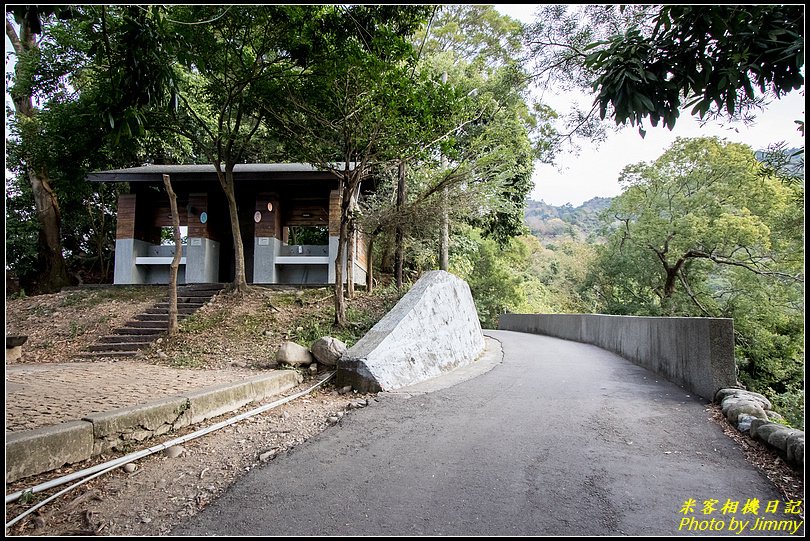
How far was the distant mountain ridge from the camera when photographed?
57669 millimetres

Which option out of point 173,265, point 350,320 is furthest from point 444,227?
point 173,265

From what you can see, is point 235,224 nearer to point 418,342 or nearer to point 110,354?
point 110,354

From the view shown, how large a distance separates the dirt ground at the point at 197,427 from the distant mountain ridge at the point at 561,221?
41.0 metres

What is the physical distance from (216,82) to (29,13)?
763 cm

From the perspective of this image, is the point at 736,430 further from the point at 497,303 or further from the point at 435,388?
the point at 497,303

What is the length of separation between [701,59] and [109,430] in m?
5.14

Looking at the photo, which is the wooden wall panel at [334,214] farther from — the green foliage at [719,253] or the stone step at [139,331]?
the green foliage at [719,253]

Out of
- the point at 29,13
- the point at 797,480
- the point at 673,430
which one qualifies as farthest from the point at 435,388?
the point at 29,13

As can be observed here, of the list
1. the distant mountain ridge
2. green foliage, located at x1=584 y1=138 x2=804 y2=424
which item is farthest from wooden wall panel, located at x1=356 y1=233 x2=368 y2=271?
the distant mountain ridge

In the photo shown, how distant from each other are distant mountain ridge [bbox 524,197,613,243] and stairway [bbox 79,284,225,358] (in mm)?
40084

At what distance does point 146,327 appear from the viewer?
10461 millimetres

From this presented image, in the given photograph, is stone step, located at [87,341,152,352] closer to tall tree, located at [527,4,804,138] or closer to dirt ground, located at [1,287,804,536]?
dirt ground, located at [1,287,804,536]

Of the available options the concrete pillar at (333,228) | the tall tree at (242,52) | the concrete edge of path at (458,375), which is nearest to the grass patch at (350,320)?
the concrete edge of path at (458,375)

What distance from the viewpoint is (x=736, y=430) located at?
4.25m
